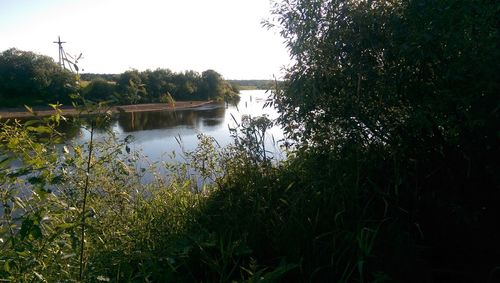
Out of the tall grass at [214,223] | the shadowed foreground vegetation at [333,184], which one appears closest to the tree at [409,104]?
the shadowed foreground vegetation at [333,184]

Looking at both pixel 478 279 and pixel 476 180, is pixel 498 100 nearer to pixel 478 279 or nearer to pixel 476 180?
pixel 476 180

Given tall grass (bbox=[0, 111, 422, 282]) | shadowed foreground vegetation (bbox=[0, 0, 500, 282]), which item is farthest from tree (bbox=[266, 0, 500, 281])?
tall grass (bbox=[0, 111, 422, 282])

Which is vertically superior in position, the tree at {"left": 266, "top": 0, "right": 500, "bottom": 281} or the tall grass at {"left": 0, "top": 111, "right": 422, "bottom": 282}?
the tree at {"left": 266, "top": 0, "right": 500, "bottom": 281}

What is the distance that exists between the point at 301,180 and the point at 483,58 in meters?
1.47

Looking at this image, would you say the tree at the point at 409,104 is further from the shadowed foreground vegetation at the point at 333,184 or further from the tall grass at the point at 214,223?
the tall grass at the point at 214,223

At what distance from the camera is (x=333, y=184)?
261 centimetres

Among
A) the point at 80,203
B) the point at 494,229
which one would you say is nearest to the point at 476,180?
the point at 494,229

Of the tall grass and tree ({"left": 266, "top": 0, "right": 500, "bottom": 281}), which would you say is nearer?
the tall grass

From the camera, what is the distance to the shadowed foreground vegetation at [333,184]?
2.11 m

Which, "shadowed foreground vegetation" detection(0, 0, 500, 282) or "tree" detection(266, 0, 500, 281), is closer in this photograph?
Result: "shadowed foreground vegetation" detection(0, 0, 500, 282)

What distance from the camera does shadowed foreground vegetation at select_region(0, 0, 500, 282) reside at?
211 centimetres

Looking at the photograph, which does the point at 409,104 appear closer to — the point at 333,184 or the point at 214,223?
the point at 333,184

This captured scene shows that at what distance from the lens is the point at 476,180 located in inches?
98.3

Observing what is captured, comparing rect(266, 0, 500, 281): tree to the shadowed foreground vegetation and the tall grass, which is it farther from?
the tall grass
